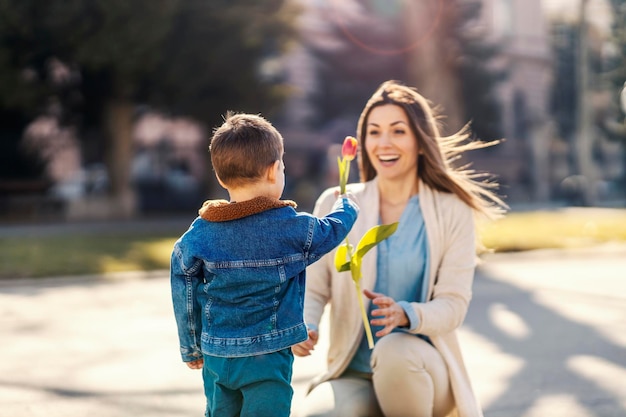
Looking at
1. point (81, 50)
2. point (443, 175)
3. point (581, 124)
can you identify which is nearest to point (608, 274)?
point (443, 175)

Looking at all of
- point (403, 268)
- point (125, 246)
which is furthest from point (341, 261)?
point (125, 246)

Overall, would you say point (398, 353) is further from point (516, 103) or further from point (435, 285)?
point (516, 103)

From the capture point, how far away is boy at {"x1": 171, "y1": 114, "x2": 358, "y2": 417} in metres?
2.84

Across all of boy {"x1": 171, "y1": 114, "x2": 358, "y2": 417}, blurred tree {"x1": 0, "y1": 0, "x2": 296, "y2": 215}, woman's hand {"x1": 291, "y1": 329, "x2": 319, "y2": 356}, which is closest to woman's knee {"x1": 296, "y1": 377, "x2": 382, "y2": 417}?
woman's hand {"x1": 291, "y1": 329, "x2": 319, "y2": 356}

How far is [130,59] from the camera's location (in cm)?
2119

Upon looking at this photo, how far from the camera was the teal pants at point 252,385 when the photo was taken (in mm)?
2842

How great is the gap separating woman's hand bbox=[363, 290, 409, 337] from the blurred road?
5.07 feet

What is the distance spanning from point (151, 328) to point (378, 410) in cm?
411

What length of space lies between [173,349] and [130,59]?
15808mm

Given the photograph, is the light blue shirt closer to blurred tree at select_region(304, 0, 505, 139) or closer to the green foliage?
the green foliage

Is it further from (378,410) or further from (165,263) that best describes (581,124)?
(378,410)

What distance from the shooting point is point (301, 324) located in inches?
117

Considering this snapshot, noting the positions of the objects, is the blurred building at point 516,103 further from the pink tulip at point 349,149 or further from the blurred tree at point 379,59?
the pink tulip at point 349,149

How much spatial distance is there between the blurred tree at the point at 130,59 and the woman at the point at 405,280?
1794 cm
